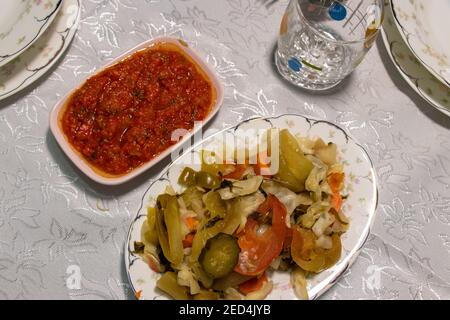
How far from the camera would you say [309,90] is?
4.61 feet

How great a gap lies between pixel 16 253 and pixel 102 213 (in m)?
0.21

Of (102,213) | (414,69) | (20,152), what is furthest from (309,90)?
(20,152)

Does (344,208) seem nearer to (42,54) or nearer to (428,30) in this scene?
(428,30)

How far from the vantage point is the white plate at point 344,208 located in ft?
3.72

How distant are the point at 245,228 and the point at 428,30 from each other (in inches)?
28.9

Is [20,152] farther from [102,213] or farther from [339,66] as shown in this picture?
[339,66]

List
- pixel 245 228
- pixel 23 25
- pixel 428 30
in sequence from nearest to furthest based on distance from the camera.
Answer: pixel 245 228 → pixel 23 25 → pixel 428 30

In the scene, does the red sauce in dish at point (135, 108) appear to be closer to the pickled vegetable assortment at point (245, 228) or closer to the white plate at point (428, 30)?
the pickled vegetable assortment at point (245, 228)

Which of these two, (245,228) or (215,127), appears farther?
(215,127)

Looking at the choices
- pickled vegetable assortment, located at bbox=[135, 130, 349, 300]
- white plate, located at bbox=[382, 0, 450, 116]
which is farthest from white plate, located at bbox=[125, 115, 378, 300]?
white plate, located at bbox=[382, 0, 450, 116]

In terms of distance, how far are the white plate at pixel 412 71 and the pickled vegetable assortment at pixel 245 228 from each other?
13.8 inches

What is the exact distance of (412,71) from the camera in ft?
4.50

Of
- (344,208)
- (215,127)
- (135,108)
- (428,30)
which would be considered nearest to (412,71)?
(428,30)

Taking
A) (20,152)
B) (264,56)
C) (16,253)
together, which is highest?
(264,56)
